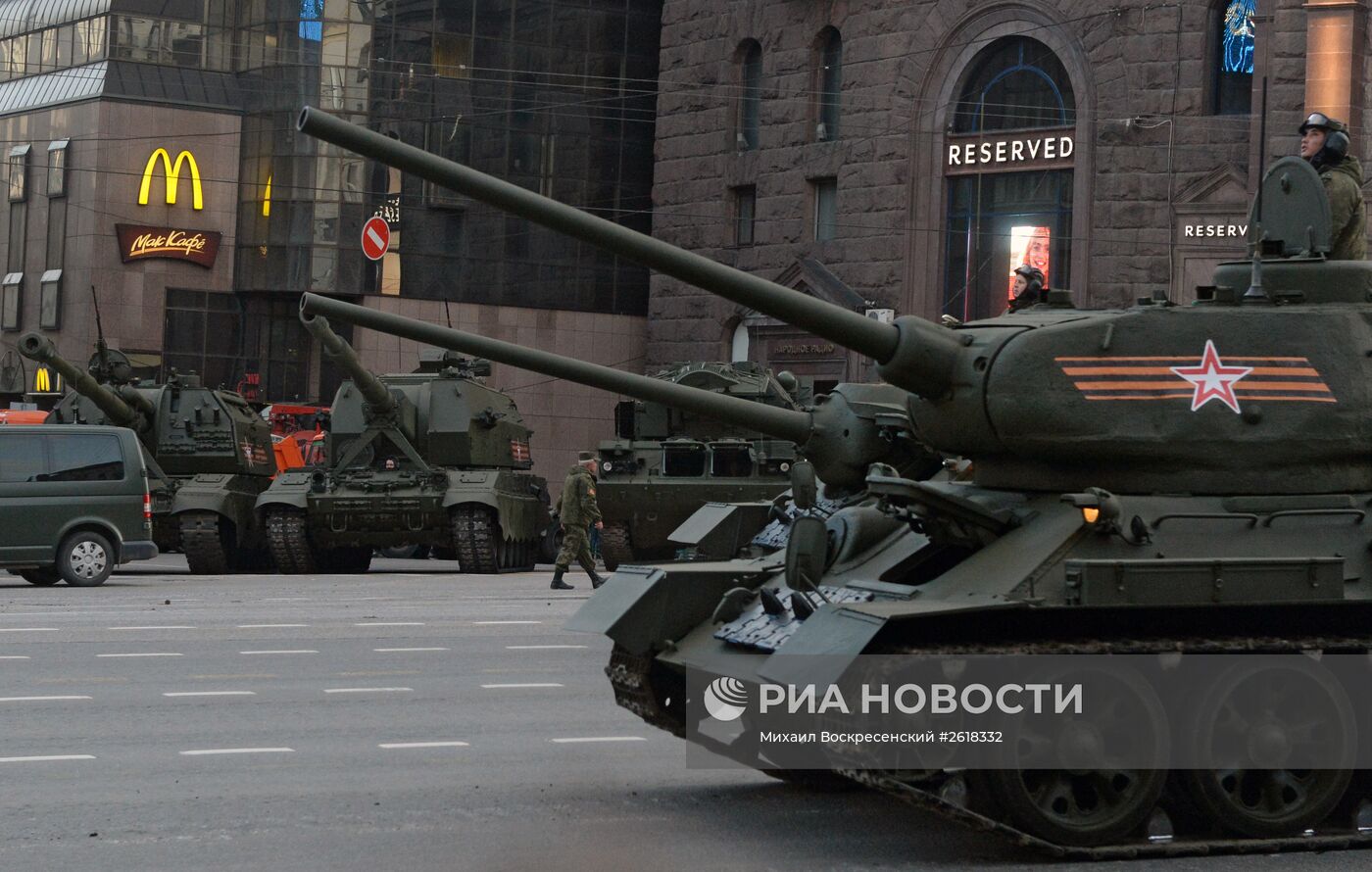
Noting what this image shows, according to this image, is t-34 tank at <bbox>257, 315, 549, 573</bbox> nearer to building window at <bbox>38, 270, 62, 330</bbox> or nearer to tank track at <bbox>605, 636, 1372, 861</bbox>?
tank track at <bbox>605, 636, 1372, 861</bbox>

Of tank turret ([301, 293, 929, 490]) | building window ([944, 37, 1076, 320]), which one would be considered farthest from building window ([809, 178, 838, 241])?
tank turret ([301, 293, 929, 490])

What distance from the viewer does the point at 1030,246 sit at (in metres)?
35.0

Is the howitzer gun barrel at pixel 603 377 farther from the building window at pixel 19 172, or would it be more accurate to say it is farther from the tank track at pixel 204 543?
the building window at pixel 19 172

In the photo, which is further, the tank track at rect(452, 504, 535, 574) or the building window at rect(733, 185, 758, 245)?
the building window at rect(733, 185, 758, 245)

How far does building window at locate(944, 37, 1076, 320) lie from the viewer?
1358 inches

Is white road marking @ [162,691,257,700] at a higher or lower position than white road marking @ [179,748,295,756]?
higher

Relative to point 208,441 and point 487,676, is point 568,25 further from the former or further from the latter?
point 487,676

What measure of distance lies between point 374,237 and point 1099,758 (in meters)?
36.9

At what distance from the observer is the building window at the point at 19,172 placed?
4684 cm

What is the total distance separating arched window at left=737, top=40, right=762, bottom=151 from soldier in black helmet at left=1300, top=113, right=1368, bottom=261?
1221 inches

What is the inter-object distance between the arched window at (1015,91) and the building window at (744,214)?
18.5 feet

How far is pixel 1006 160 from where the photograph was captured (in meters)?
35.6

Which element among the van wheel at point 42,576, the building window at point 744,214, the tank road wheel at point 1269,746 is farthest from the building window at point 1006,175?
the tank road wheel at point 1269,746

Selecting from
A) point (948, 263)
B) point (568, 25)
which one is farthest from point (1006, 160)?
point (568, 25)
